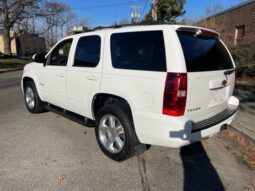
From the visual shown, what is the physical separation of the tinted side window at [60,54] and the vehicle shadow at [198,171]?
9.57 feet

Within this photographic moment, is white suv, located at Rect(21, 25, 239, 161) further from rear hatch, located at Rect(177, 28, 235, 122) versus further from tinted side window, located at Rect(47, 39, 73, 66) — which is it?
tinted side window, located at Rect(47, 39, 73, 66)

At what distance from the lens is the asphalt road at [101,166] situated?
3.12 metres

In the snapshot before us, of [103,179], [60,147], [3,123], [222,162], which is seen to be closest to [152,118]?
[103,179]

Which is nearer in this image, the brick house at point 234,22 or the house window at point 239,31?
the brick house at point 234,22

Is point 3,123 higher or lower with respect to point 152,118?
lower

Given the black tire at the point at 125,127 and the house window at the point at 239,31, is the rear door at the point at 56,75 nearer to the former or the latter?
the black tire at the point at 125,127

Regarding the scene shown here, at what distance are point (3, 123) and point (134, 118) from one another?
3.65m

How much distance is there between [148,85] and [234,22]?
1621cm

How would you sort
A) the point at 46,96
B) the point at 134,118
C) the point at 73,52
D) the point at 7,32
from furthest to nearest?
the point at 7,32
the point at 46,96
the point at 73,52
the point at 134,118

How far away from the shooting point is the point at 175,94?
2.85m

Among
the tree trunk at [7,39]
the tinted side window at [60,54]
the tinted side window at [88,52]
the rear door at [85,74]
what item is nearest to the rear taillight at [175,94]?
the rear door at [85,74]

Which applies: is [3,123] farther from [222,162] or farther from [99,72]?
[222,162]

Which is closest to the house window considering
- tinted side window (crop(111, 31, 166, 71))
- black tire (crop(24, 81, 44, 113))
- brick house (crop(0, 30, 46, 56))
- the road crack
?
black tire (crop(24, 81, 44, 113))

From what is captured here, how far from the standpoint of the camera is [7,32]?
30.4m
